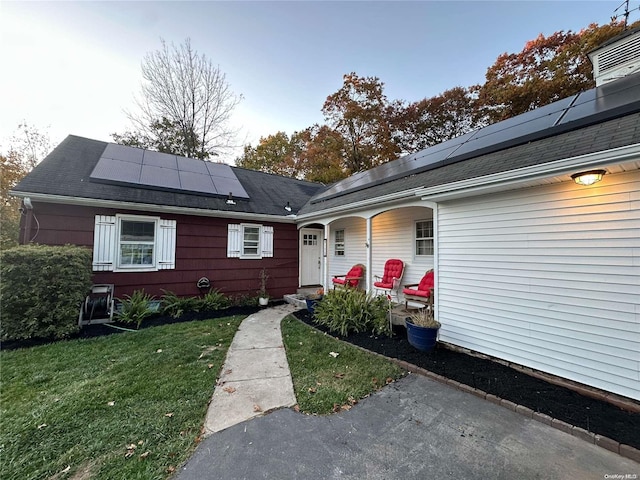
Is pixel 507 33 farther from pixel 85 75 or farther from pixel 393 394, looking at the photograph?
pixel 85 75

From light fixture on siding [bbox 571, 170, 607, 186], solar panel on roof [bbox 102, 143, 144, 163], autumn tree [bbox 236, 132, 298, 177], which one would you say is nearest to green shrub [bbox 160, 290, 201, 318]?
solar panel on roof [bbox 102, 143, 144, 163]

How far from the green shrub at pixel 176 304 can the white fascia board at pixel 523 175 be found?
5581 mm

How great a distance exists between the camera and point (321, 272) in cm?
902

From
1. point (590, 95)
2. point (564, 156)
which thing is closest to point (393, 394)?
point (564, 156)

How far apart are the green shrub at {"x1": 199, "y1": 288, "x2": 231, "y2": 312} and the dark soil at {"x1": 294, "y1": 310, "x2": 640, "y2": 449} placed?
12.7 feet

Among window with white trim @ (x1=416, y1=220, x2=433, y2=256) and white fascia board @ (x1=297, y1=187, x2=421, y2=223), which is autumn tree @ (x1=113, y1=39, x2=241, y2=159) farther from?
window with white trim @ (x1=416, y1=220, x2=433, y2=256)

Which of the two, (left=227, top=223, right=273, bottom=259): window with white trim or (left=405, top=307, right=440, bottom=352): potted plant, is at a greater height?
(left=227, top=223, right=273, bottom=259): window with white trim

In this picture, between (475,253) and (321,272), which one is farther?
(321,272)

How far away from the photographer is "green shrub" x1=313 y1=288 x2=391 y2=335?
472 cm

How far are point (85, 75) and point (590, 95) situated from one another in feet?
38.0

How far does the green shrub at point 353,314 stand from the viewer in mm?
4723

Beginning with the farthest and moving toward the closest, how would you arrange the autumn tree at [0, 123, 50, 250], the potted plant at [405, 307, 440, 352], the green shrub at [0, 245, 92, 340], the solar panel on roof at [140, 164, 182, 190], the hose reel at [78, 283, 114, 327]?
the autumn tree at [0, 123, 50, 250] → the solar panel on roof at [140, 164, 182, 190] → the hose reel at [78, 283, 114, 327] → the green shrub at [0, 245, 92, 340] → the potted plant at [405, 307, 440, 352]

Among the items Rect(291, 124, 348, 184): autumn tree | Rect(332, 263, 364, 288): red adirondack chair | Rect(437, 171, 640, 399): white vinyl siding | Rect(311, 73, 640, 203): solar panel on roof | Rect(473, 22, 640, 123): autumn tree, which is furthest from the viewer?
Rect(291, 124, 348, 184): autumn tree

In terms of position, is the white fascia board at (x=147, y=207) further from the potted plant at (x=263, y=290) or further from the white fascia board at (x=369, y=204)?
the potted plant at (x=263, y=290)
